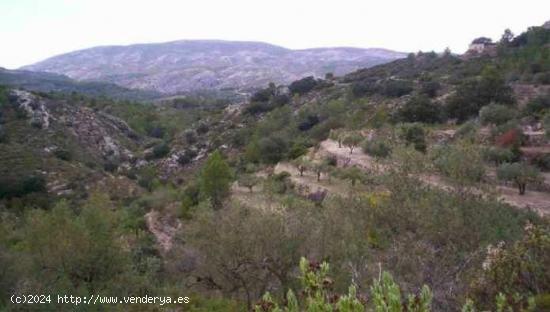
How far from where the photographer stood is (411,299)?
477 cm

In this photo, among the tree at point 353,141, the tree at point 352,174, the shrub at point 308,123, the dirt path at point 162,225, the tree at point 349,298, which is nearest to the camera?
the tree at point 349,298

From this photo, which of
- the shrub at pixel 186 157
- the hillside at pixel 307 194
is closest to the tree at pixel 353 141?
the hillside at pixel 307 194

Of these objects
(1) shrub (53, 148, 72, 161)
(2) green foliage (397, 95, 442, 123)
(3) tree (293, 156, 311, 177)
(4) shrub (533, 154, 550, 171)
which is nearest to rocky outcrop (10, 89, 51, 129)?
(1) shrub (53, 148, 72, 161)

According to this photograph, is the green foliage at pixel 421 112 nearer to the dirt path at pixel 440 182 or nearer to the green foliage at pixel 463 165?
the dirt path at pixel 440 182

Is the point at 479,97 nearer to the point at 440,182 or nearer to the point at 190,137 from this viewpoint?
the point at 440,182

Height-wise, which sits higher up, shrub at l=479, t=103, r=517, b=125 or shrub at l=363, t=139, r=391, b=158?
shrub at l=479, t=103, r=517, b=125

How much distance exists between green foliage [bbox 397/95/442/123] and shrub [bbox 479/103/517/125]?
661 centimetres

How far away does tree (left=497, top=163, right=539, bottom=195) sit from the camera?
28422 millimetres

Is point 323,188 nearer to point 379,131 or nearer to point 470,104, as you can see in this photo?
point 379,131

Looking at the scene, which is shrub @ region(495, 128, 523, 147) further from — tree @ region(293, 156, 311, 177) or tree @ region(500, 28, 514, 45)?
tree @ region(500, 28, 514, 45)

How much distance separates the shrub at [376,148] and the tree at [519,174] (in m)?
8.94

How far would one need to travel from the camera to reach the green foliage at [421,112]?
4694cm

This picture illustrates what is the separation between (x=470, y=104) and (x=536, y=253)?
3795cm

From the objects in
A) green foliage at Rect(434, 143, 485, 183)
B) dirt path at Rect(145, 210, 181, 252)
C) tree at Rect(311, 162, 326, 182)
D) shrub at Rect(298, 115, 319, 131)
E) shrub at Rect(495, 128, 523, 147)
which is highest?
green foliage at Rect(434, 143, 485, 183)
